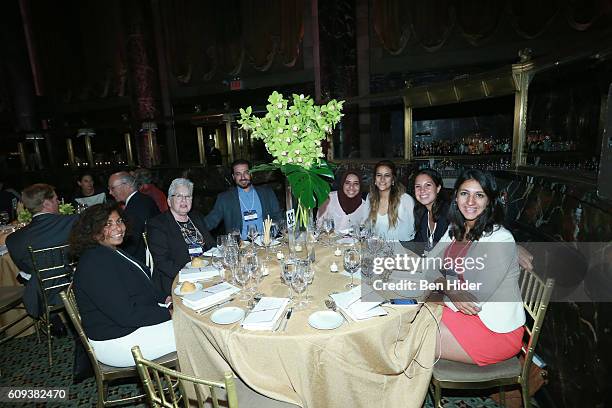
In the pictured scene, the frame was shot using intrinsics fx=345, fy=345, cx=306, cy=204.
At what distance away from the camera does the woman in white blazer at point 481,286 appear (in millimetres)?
2055

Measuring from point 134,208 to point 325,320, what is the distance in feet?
10.3

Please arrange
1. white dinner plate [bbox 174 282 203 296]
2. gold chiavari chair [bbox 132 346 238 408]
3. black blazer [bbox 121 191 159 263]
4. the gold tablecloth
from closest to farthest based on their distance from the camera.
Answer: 1. gold chiavari chair [bbox 132 346 238 408]
2. white dinner plate [bbox 174 282 203 296]
3. the gold tablecloth
4. black blazer [bbox 121 191 159 263]

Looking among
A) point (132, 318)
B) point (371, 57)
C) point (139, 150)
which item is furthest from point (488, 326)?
point (139, 150)

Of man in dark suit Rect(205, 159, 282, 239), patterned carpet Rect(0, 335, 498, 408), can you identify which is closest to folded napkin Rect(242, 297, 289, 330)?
patterned carpet Rect(0, 335, 498, 408)

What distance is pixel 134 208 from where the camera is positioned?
13.2 ft

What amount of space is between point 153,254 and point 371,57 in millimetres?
6795

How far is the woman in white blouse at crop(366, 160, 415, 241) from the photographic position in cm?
360

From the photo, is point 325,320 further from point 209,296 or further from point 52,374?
point 52,374

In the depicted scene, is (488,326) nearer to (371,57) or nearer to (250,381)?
(250,381)

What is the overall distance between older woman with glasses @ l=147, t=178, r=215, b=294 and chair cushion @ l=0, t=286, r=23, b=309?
1.63 meters

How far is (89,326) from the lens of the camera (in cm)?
225

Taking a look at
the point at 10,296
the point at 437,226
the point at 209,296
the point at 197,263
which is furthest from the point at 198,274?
the point at 10,296

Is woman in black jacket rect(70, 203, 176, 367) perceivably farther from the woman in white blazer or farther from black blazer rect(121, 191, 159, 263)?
the woman in white blazer

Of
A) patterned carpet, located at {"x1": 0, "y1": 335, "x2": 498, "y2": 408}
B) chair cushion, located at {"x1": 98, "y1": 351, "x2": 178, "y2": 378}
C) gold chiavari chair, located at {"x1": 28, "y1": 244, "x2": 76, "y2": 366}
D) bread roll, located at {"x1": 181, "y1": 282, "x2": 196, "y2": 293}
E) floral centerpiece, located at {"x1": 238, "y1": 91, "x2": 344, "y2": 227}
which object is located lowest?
patterned carpet, located at {"x1": 0, "y1": 335, "x2": 498, "y2": 408}
